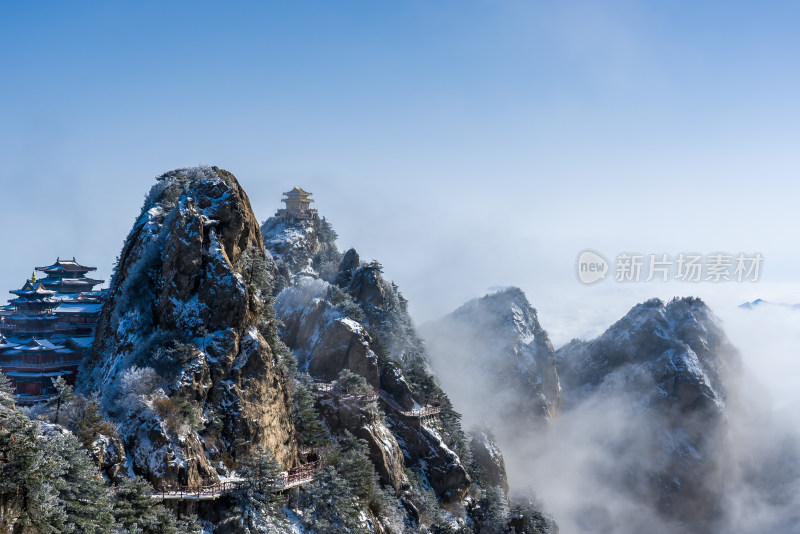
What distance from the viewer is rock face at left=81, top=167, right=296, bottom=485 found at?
4675 cm

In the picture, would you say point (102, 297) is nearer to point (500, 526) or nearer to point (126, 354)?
point (126, 354)

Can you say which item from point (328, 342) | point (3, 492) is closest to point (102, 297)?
point (328, 342)

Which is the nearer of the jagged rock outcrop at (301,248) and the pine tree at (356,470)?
the pine tree at (356,470)

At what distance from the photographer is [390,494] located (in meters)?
64.2

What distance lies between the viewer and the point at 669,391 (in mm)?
135875

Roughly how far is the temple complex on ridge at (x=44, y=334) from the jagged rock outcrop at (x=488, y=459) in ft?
179

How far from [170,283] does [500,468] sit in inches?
2321

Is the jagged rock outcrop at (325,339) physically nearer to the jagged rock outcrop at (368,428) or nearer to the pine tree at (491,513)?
the jagged rock outcrop at (368,428)

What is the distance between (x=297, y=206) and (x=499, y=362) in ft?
168

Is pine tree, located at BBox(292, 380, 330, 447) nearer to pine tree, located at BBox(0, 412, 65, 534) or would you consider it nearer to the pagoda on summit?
the pagoda on summit

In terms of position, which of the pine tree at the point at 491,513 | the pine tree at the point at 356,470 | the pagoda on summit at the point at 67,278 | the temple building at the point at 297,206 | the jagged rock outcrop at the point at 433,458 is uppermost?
the temple building at the point at 297,206

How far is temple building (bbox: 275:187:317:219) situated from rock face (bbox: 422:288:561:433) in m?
38.9

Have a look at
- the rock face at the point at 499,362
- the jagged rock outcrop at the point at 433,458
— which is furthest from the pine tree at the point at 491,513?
the rock face at the point at 499,362

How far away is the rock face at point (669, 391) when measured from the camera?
13112 cm
